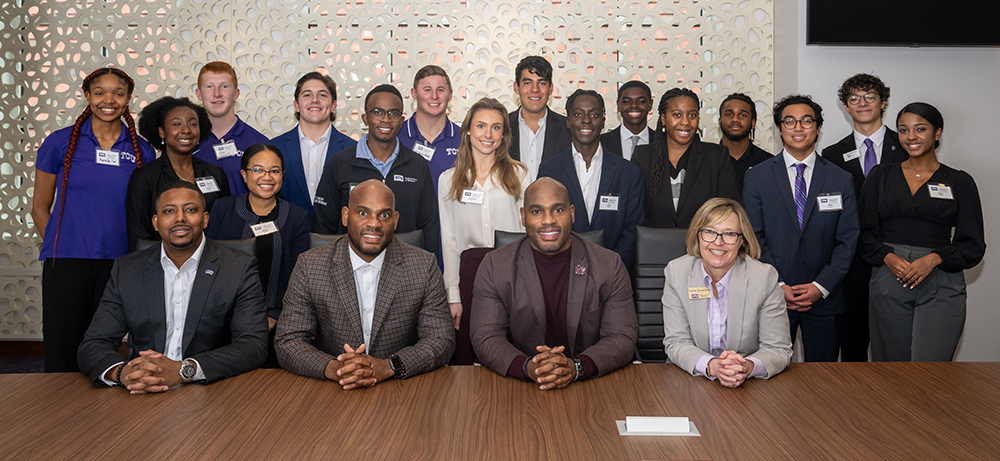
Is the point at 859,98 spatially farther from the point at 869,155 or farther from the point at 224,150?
the point at 224,150

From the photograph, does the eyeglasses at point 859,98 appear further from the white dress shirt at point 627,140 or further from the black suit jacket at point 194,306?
A: the black suit jacket at point 194,306

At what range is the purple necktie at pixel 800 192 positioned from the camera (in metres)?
3.49

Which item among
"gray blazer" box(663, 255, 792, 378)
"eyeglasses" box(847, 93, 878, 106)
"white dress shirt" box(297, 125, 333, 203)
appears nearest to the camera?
"gray blazer" box(663, 255, 792, 378)

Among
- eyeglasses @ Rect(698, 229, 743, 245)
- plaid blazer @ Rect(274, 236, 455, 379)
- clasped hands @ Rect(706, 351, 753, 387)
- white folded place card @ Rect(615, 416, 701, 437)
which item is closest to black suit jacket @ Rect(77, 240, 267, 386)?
plaid blazer @ Rect(274, 236, 455, 379)

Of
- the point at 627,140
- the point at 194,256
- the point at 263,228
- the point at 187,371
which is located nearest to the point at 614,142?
the point at 627,140

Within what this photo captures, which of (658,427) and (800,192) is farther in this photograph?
(800,192)

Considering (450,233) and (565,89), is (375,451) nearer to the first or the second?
(450,233)

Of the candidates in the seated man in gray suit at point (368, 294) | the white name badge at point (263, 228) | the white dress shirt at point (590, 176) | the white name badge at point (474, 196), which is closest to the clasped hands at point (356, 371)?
the seated man in gray suit at point (368, 294)

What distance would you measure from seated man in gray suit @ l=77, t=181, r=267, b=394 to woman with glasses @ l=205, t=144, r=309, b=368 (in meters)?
→ 0.60

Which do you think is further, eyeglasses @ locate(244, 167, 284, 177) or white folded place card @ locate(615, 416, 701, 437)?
eyeglasses @ locate(244, 167, 284, 177)

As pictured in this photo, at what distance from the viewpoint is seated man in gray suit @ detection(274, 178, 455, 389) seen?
2477mm

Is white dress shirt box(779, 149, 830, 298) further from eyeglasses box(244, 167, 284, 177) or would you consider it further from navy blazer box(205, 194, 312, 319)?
eyeglasses box(244, 167, 284, 177)

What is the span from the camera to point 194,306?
8.28 feet

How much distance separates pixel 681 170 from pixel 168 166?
3.04m
